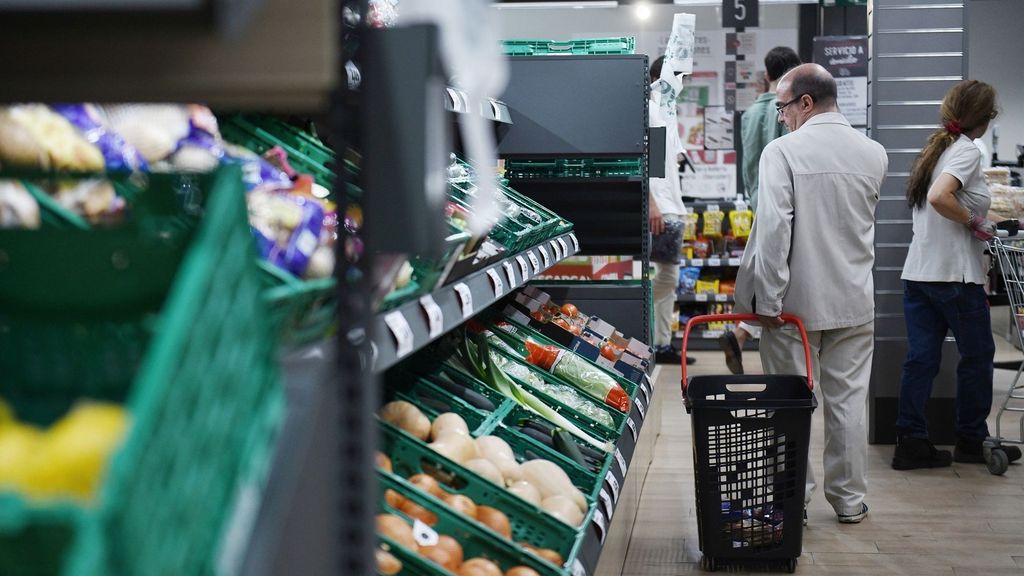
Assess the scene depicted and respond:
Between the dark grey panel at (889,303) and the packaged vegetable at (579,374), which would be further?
the dark grey panel at (889,303)

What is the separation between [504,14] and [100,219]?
1138 cm

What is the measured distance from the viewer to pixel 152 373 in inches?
24.9

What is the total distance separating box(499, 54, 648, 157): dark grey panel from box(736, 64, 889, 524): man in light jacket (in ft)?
2.87

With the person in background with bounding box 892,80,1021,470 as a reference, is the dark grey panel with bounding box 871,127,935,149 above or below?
above

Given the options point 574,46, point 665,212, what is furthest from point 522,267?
point 665,212

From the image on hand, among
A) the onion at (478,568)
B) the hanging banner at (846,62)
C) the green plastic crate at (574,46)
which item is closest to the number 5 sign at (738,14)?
the hanging banner at (846,62)

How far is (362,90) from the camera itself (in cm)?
92

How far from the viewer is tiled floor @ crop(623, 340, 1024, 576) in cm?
368

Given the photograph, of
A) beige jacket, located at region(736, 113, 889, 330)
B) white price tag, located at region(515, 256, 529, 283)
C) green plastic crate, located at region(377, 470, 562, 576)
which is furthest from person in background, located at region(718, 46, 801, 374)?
green plastic crate, located at region(377, 470, 562, 576)

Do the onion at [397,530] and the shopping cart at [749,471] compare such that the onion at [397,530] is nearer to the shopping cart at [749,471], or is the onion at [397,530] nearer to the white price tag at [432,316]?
the white price tag at [432,316]

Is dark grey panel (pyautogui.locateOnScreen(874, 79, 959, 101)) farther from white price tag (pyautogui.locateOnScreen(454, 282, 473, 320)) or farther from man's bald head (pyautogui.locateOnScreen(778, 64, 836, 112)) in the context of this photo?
white price tag (pyautogui.locateOnScreen(454, 282, 473, 320))

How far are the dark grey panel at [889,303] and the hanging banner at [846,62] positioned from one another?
453cm

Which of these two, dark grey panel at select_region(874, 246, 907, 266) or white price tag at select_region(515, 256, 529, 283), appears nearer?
white price tag at select_region(515, 256, 529, 283)

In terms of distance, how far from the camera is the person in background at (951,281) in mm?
4895
